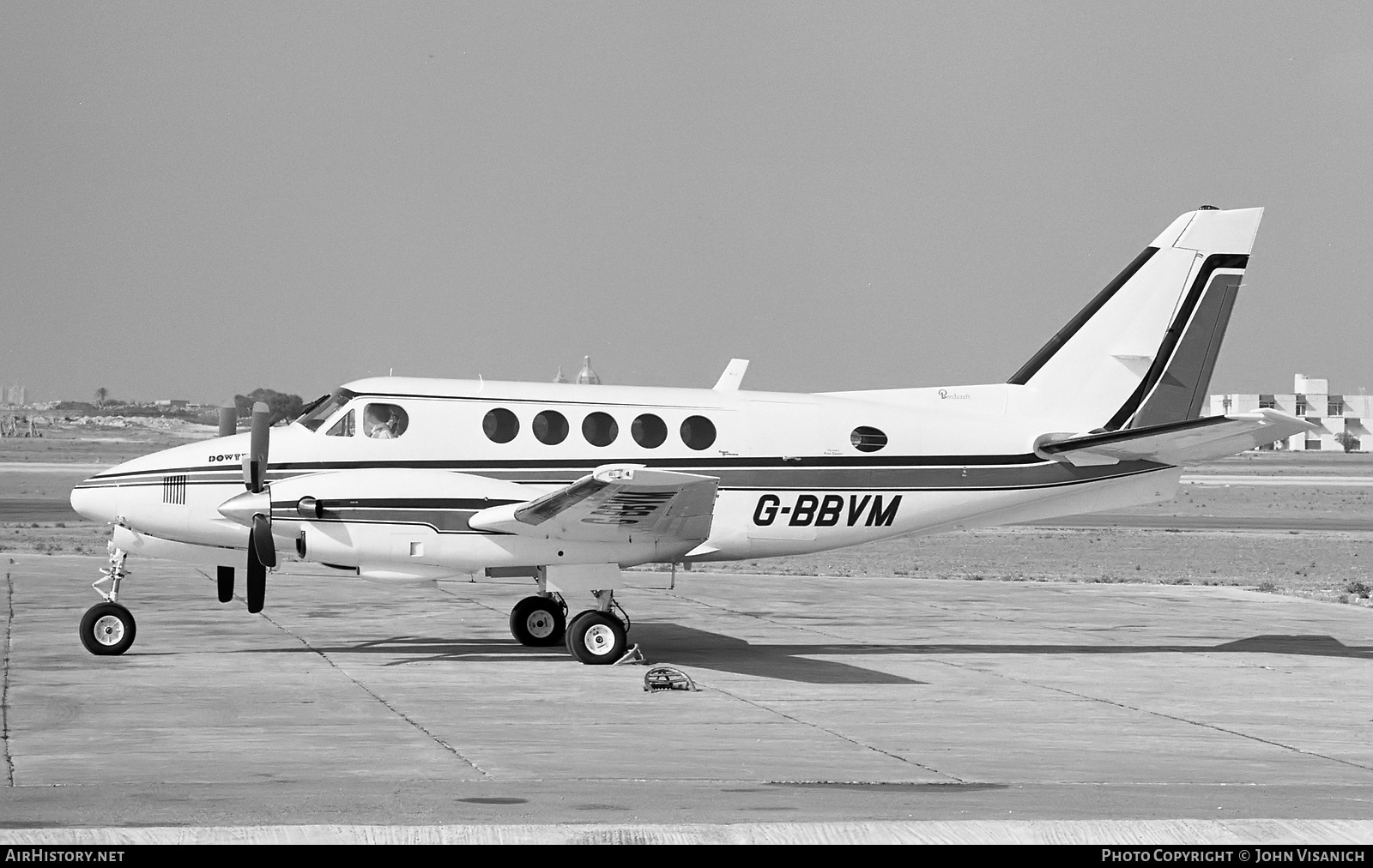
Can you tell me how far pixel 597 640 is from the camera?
16266 millimetres

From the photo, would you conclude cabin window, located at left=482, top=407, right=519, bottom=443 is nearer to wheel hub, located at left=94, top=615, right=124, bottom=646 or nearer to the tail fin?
wheel hub, located at left=94, top=615, right=124, bottom=646

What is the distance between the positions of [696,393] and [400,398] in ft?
11.9

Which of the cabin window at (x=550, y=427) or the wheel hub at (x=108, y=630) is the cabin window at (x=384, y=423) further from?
the wheel hub at (x=108, y=630)

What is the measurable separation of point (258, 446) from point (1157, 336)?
455 inches

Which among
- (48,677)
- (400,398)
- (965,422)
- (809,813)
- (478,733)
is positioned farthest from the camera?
(965,422)

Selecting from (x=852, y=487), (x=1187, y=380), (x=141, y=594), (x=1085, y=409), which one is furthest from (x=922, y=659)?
(x=141, y=594)

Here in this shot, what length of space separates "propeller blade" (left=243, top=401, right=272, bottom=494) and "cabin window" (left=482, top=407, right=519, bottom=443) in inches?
98.1

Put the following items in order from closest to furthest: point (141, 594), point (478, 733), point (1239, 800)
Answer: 1. point (1239, 800)
2. point (478, 733)
3. point (141, 594)

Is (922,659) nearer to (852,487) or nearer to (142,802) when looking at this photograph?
(852,487)

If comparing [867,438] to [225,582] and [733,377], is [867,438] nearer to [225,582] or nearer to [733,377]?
[733,377]

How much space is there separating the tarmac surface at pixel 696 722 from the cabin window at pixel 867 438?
101 inches

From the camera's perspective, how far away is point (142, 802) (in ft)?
28.9

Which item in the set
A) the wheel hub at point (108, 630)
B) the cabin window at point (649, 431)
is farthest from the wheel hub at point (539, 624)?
the wheel hub at point (108, 630)

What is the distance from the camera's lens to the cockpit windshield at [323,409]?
54.9 feet
